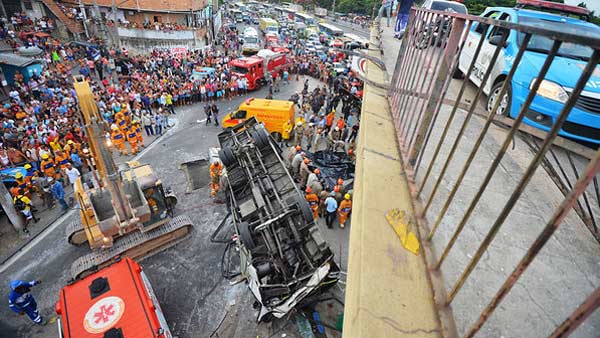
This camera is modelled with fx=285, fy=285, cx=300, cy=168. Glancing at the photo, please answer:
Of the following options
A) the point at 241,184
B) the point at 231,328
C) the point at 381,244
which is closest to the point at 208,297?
the point at 231,328

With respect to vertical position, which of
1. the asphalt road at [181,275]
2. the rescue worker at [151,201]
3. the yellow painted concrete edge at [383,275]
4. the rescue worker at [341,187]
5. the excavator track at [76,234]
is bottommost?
the asphalt road at [181,275]

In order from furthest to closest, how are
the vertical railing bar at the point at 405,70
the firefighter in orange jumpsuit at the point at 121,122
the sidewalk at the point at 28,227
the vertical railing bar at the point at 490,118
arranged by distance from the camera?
1. the firefighter in orange jumpsuit at the point at 121,122
2. the sidewalk at the point at 28,227
3. the vertical railing bar at the point at 405,70
4. the vertical railing bar at the point at 490,118

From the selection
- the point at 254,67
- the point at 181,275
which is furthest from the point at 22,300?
the point at 254,67

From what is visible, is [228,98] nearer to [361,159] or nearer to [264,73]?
[264,73]

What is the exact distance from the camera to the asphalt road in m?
7.76

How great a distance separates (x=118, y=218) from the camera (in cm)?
905

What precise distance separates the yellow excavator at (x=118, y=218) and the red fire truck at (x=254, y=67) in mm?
16718

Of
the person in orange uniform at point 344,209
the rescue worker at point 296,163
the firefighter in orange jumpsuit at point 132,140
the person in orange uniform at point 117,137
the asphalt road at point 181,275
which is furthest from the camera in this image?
the firefighter in orange jumpsuit at point 132,140

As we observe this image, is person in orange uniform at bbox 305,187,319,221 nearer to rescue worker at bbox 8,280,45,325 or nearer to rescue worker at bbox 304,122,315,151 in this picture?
rescue worker at bbox 304,122,315,151

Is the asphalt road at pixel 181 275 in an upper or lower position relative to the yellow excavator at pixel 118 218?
lower

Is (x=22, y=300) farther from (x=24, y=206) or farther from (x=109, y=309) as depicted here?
(x=24, y=206)

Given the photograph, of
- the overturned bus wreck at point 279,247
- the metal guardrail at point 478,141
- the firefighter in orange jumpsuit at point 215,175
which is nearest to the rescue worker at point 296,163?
the overturned bus wreck at point 279,247

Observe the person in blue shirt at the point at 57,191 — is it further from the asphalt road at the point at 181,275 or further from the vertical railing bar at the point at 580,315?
the vertical railing bar at the point at 580,315

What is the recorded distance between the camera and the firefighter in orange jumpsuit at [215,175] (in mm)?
12180
